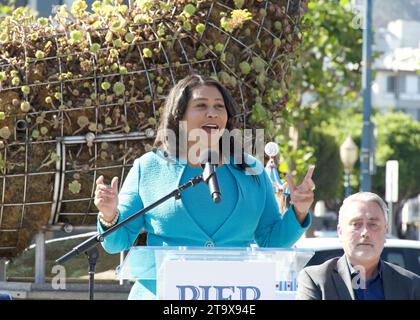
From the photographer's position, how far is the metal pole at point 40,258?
5383 mm

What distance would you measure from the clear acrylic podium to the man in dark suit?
0.23m

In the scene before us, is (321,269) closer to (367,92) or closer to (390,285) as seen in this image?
(390,285)

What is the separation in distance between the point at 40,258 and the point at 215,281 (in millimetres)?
2472

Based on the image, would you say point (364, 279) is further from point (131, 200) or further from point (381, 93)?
point (381, 93)

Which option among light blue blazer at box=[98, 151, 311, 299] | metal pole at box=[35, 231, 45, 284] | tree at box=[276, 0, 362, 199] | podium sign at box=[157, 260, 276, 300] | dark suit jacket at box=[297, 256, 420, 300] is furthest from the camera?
tree at box=[276, 0, 362, 199]

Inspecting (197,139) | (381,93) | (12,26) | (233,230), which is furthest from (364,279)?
(381,93)

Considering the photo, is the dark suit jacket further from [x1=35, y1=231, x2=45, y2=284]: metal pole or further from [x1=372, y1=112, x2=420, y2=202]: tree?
[x1=372, y1=112, x2=420, y2=202]: tree

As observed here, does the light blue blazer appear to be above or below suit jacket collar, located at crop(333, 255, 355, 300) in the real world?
above

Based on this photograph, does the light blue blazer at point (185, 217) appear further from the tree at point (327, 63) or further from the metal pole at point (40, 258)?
the tree at point (327, 63)

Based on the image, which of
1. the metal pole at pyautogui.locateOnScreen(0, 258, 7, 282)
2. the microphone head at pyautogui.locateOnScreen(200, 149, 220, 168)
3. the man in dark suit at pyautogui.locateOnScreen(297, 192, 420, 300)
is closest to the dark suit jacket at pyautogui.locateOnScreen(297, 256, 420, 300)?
the man in dark suit at pyautogui.locateOnScreen(297, 192, 420, 300)

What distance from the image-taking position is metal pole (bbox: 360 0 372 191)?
17203mm

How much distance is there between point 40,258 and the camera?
214 inches

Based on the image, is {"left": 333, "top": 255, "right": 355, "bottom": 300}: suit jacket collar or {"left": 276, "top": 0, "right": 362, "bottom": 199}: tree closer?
{"left": 333, "top": 255, "right": 355, "bottom": 300}: suit jacket collar

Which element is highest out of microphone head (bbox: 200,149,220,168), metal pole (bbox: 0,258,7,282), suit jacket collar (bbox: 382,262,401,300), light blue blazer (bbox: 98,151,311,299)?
microphone head (bbox: 200,149,220,168)
